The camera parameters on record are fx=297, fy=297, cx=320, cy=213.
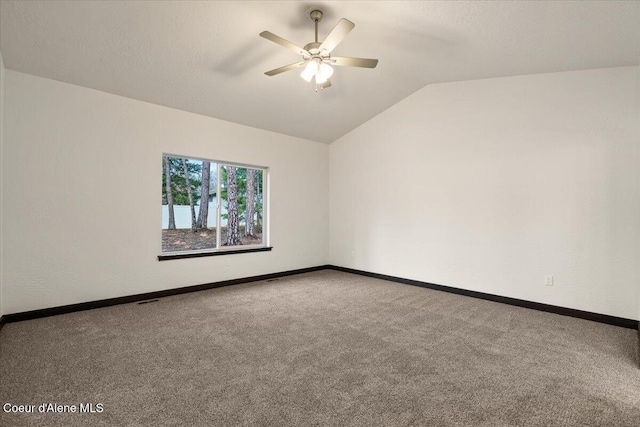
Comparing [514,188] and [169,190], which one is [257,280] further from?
[514,188]

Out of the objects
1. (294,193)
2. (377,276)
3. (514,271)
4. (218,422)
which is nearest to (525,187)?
(514,271)

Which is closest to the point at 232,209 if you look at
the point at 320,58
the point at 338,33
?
the point at 320,58

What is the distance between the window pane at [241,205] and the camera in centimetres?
502

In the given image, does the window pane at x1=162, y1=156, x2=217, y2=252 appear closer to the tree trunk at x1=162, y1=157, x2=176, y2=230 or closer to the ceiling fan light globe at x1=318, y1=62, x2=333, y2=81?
the tree trunk at x1=162, y1=157, x2=176, y2=230

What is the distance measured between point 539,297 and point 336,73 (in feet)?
12.7

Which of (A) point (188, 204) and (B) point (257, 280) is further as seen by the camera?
(B) point (257, 280)

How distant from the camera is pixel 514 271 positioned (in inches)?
153

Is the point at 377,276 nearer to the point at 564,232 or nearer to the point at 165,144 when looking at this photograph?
the point at 564,232

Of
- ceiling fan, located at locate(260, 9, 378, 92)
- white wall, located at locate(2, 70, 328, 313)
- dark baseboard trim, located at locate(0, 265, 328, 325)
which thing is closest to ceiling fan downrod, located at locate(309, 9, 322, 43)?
ceiling fan, located at locate(260, 9, 378, 92)

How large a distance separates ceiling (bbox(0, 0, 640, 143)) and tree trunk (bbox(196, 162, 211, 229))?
0.99 metres

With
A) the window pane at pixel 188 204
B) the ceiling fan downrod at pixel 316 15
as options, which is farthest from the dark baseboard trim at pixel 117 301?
the ceiling fan downrod at pixel 316 15

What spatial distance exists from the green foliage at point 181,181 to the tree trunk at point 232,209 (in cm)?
49

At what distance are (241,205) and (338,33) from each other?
11.2 feet

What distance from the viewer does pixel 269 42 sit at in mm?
3215
